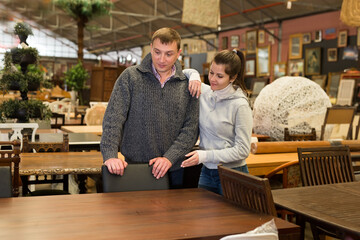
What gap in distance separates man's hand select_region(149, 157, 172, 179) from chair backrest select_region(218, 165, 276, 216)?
0.37 meters

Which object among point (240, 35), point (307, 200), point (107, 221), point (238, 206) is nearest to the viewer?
point (107, 221)

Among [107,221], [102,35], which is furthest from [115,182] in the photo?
[102,35]

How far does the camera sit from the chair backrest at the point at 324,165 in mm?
3016

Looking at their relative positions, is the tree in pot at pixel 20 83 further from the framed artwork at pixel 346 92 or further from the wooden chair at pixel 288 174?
the framed artwork at pixel 346 92

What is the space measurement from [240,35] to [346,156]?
55.8 feet

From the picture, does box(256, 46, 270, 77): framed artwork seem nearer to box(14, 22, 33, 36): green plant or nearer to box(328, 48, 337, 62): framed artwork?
box(328, 48, 337, 62): framed artwork

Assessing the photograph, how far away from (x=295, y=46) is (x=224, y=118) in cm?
1497

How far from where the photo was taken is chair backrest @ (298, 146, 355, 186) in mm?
3016

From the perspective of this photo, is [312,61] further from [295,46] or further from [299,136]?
[299,136]

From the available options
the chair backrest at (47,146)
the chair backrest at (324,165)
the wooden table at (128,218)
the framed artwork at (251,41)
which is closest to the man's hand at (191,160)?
the wooden table at (128,218)

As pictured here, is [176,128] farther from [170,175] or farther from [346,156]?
[346,156]

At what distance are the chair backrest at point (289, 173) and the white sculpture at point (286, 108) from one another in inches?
75.4

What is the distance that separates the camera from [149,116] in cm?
245

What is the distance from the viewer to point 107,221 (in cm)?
174
